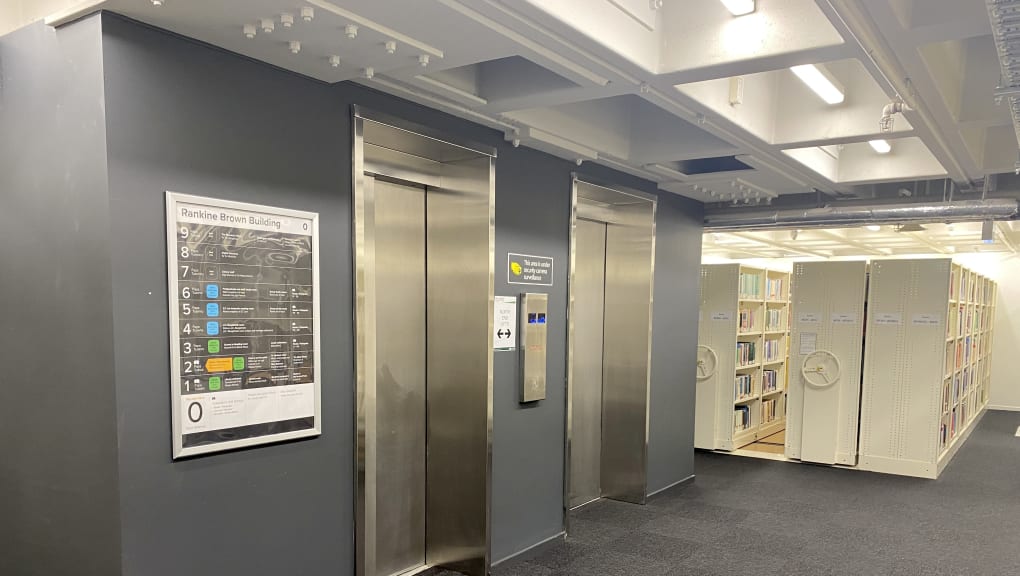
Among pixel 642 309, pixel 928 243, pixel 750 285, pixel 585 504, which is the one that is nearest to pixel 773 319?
pixel 750 285

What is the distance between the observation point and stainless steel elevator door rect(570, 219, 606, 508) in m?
5.19

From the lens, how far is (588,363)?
209 inches

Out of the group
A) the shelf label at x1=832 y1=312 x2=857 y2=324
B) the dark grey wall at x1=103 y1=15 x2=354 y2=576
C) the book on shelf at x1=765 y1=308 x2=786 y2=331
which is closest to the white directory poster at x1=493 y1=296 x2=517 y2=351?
the dark grey wall at x1=103 y1=15 x2=354 y2=576

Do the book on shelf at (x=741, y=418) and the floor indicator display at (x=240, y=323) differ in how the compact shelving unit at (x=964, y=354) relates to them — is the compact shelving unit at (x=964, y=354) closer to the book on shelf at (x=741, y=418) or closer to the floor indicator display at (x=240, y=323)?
the book on shelf at (x=741, y=418)

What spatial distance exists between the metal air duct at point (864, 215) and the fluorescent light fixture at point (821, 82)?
2.33 m

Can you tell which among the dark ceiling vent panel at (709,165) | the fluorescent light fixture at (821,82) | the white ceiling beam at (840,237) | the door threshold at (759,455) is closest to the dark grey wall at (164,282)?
the fluorescent light fixture at (821,82)

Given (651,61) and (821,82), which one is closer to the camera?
(651,61)

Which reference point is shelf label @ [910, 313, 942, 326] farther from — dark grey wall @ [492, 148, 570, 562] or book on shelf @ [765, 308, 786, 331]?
dark grey wall @ [492, 148, 570, 562]

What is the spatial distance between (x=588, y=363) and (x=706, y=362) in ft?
7.82

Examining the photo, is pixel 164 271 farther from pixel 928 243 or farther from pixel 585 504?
pixel 928 243

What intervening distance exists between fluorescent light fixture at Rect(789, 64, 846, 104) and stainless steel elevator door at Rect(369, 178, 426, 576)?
216 cm

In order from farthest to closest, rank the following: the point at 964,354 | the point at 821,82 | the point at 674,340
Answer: the point at 964,354 → the point at 674,340 → the point at 821,82

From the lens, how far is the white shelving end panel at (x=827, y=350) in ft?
21.4

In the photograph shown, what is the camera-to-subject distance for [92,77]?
2.11 meters
